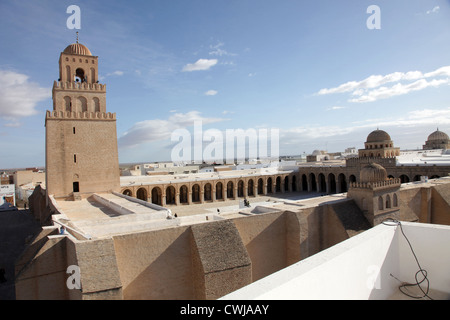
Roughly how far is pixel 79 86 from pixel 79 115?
1.74 m

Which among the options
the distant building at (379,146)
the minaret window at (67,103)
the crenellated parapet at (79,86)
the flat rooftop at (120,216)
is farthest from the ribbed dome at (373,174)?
the distant building at (379,146)

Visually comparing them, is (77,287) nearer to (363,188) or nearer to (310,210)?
(310,210)

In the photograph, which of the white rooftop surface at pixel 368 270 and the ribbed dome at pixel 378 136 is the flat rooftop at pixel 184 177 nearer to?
the ribbed dome at pixel 378 136

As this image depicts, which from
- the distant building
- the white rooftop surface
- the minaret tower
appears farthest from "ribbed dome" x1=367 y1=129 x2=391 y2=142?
the white rooftop surface

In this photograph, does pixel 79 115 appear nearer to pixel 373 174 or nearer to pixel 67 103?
pixel 67 103

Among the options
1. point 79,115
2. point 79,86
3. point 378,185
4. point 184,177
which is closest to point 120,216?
point 79,115

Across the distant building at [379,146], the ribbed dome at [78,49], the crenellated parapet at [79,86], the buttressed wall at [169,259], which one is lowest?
the buttressed wall at [169,259]

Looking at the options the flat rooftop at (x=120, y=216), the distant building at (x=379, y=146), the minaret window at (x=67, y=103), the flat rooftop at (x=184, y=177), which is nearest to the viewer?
the flat rooftop at (x=120, y=216)

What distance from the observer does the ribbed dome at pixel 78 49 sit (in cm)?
1727

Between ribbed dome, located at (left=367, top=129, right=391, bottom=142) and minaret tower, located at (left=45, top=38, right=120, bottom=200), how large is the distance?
86.0 feet

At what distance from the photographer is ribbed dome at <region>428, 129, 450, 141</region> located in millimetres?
44281

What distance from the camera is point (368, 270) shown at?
11.1 feet

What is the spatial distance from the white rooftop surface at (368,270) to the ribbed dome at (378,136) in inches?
1193

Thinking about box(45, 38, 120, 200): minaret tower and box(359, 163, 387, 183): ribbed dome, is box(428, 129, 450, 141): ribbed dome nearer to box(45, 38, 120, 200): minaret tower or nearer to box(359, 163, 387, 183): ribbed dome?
box(359, 163, 387, 183): ribbed dome
